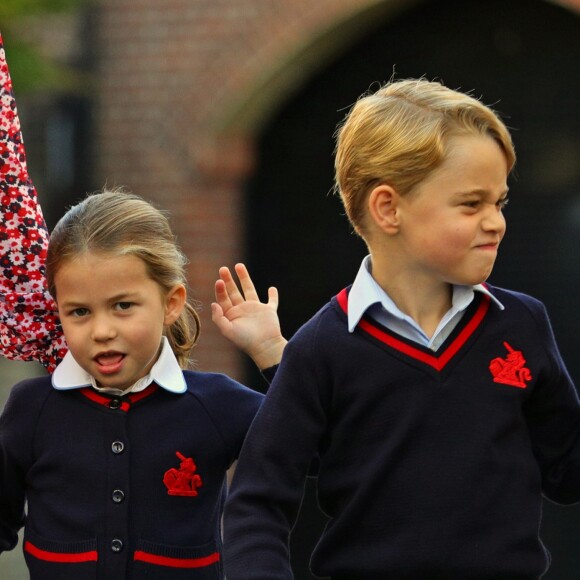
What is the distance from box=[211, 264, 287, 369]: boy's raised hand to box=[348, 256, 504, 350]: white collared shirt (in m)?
0.44

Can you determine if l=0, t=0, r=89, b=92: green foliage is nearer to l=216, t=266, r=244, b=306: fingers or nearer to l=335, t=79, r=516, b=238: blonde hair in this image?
l=216, t=266, r=244, b=306: fingers

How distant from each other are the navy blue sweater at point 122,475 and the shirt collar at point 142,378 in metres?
0.02

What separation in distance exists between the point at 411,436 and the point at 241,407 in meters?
0.53

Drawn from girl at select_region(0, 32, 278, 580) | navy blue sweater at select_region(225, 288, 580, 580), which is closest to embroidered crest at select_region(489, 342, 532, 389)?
navy blue sweater at select_region(225, 288, 580, 580)

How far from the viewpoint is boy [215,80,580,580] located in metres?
2.51

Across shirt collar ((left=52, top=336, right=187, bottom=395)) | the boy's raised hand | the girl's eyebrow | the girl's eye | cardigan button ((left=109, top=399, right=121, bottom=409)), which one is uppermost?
the girl's eyebrow

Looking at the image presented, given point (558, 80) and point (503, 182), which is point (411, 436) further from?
point (558, 80)

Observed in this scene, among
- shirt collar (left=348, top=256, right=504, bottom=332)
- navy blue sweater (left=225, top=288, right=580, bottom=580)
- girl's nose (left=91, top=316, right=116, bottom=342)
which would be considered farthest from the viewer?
girl's nose (left=91, top=316, right=116, bottom=342)

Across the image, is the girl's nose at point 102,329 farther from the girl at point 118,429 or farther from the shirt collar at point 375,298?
the shirt collar at point 375,298

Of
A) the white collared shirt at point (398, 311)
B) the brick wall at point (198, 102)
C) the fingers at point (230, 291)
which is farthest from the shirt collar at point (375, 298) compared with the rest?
the brick wall at point (198, 102)

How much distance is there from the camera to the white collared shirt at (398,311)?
259cm

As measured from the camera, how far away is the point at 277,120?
24.4 feet

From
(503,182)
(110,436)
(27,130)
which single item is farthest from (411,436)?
(27,130)

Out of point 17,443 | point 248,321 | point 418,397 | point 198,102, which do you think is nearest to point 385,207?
point 418,397
